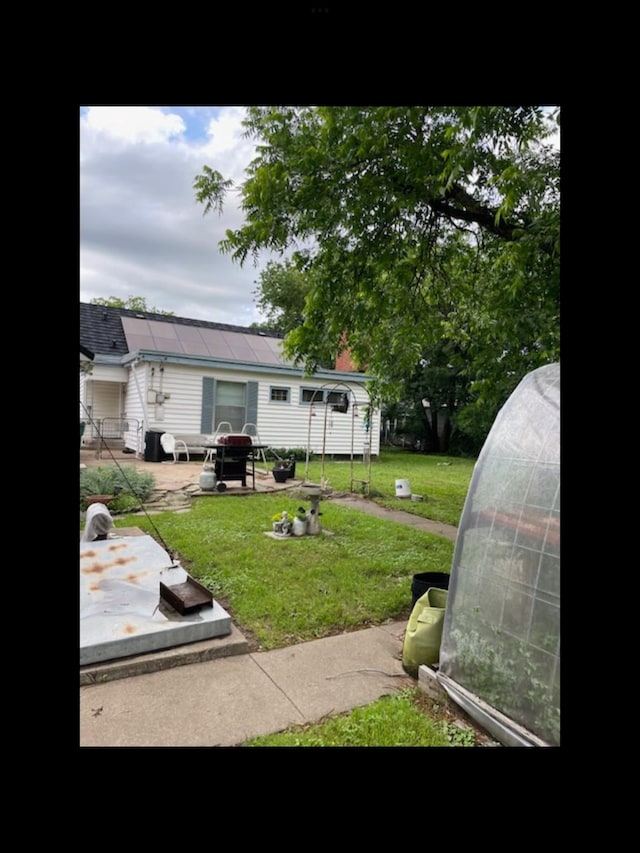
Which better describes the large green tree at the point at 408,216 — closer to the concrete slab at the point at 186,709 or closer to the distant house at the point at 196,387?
the concrete slab at the point at 186,709

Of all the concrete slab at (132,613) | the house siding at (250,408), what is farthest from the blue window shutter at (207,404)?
the concrete slab at (132,613)

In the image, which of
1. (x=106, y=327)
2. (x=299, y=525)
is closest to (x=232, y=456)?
(x=299, y=525)

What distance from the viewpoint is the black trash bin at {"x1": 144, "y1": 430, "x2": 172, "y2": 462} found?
1084cm

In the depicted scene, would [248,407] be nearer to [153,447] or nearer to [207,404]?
[207,404]

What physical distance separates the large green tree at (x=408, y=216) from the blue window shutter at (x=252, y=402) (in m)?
7.71

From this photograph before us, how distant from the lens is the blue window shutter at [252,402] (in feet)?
41.3

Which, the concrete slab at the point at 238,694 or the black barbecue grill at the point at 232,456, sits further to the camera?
the black barbecue grill at the point at 232,456

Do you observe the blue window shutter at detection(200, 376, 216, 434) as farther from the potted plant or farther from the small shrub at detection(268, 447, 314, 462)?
the potted plant
